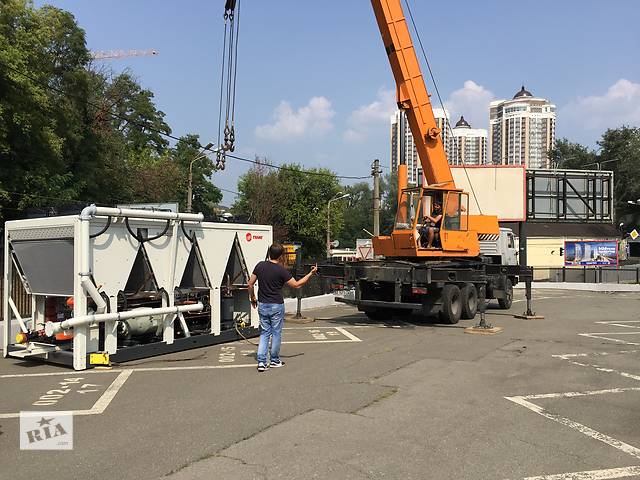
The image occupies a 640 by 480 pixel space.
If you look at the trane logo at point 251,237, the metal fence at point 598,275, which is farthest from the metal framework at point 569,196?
the trane logo at point 251,237

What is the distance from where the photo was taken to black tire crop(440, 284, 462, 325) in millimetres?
13537

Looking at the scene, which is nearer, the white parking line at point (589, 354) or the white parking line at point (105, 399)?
the white parking line at point (105, 399)

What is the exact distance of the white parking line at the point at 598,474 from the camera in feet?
13.8

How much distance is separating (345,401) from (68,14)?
29660 mm

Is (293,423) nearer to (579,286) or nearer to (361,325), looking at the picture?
(361,325)

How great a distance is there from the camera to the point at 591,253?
35531 millimetres

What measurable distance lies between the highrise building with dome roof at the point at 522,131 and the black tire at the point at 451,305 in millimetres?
57830

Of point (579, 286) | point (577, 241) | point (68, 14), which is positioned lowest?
point (579, 286)

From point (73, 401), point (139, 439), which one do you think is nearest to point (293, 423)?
point (139, 439)

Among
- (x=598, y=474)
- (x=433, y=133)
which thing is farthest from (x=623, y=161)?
(x=598, y=474)

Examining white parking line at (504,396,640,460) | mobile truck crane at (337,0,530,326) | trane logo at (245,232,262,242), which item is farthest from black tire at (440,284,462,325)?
white parking line at (504,396,640,460)

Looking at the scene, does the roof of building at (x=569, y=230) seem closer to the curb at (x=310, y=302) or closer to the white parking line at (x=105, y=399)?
the curb at (x=310, y=302)

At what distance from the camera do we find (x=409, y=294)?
1388cm

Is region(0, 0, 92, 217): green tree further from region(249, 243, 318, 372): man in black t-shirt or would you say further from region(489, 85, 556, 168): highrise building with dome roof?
region(489, 85, 556, 168): highrise building with dome roof
